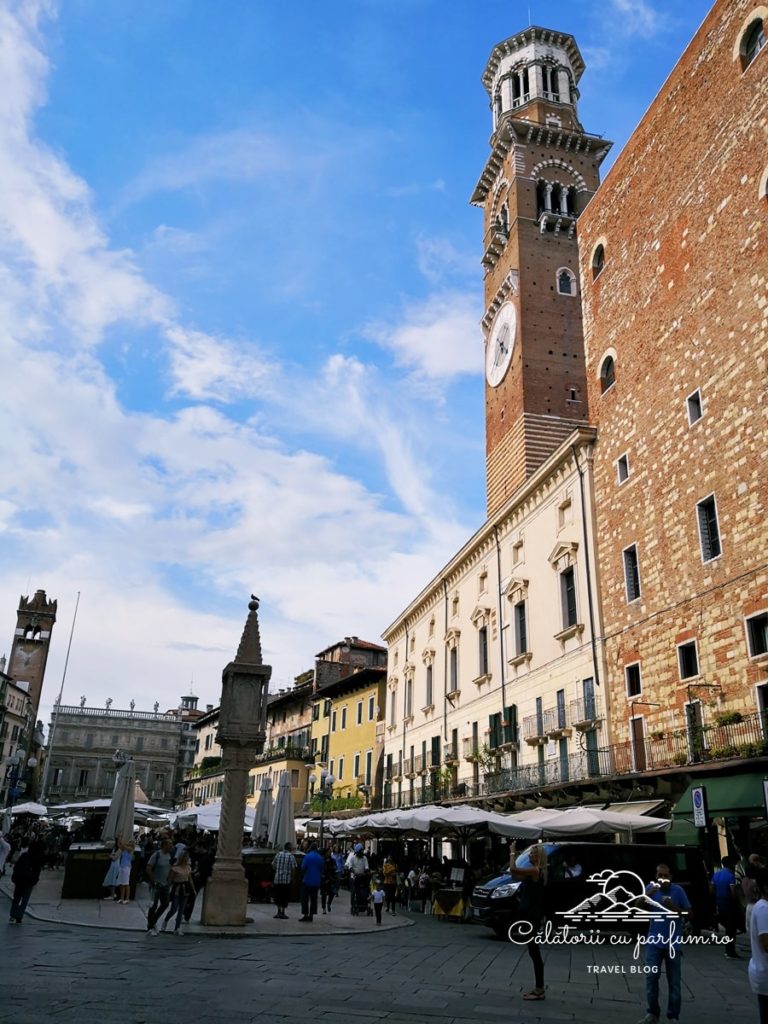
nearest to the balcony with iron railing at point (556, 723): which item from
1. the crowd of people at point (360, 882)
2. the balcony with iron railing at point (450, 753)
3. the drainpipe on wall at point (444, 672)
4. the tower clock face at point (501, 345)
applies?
the crowd of people at point (360, 882)

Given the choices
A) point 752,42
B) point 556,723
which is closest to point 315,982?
point 556,723

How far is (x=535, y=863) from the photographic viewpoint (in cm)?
1034

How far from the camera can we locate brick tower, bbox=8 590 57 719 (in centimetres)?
8275

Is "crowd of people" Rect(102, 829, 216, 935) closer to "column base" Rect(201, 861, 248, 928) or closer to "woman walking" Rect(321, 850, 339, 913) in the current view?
"column base" Rect(201, 861, 248, 928)

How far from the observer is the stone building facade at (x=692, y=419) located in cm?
1920

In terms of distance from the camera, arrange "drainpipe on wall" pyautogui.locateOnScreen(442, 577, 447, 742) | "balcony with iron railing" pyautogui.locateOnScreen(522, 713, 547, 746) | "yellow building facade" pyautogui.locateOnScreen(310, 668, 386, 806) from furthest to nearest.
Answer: "yellow building facade" pyautogui.locateOnScreen(310, 668, 386, 806), "drainpipe on wall" pyautogui.locateOnScreen(442, 577, 447, 742), "balcony with iron railing" pyautogui.locateOnScreen(522, 713, 547, 746)

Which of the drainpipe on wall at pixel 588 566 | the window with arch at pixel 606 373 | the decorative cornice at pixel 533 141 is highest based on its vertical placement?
the decorative cornice at pixel 533 141

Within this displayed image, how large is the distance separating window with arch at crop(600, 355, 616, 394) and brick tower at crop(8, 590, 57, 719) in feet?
233

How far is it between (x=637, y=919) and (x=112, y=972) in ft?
33.6

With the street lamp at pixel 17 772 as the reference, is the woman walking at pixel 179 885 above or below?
below

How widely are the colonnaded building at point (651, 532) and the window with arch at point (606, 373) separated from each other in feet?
0.22

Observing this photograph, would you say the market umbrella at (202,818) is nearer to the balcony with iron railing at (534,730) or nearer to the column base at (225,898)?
the balcony with iron railing at (534,730)

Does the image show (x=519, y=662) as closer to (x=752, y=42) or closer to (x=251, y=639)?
(x=251, y=639)

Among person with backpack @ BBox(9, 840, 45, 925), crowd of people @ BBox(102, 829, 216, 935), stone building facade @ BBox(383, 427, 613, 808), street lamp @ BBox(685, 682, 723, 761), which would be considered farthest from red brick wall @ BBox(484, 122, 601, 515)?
person with backpack @ BBox(9, 840, 45, 925)
